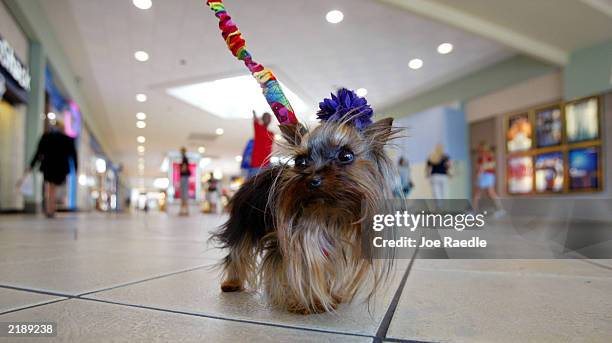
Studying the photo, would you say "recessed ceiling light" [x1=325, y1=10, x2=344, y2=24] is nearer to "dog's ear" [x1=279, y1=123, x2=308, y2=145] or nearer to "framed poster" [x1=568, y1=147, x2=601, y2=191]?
"framed poster" [x1=568, y1=147, x2=601, y2=191]

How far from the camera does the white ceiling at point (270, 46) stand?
24.6ft

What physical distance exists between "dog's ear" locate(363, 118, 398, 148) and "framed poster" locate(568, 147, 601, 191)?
9391mm

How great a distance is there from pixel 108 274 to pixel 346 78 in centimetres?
1016

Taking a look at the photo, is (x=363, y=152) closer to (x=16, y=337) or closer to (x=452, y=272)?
(x=16, y=337)

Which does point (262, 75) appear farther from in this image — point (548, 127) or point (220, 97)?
point (220, 97)

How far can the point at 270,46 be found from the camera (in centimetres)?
887

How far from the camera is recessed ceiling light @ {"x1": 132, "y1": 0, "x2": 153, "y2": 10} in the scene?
276 inches

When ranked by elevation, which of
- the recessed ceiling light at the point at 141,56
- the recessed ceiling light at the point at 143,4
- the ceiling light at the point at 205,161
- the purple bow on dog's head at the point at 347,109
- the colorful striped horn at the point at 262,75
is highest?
the recessed ceiling light at the point at 143,4

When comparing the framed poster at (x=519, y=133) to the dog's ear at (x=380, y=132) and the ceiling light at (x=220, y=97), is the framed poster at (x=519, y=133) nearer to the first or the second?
the ceiling light at (x=220, y=97)

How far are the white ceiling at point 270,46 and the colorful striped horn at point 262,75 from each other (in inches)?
259

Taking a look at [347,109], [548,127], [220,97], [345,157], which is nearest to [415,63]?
[548,127]

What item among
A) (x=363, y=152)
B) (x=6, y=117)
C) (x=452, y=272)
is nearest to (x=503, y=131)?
(x=452, y=272)

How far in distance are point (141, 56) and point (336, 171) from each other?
1004cm

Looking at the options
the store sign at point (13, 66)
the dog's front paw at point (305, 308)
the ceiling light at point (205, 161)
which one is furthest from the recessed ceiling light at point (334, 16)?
the ceiling light at point (205, 161)
